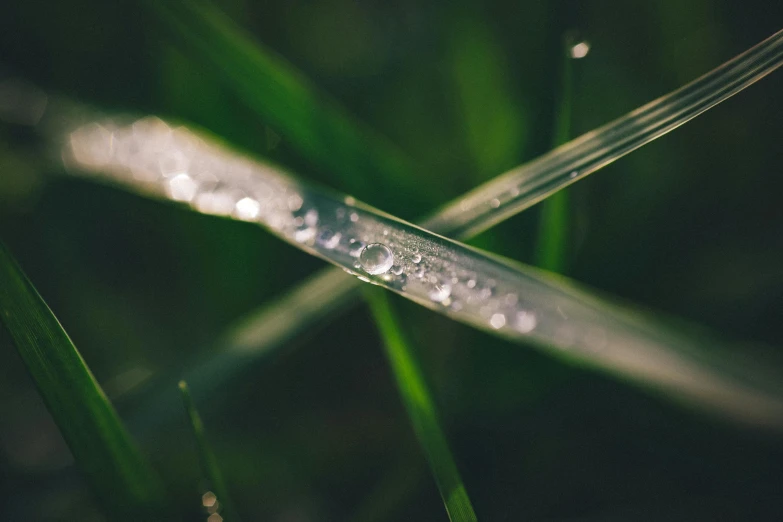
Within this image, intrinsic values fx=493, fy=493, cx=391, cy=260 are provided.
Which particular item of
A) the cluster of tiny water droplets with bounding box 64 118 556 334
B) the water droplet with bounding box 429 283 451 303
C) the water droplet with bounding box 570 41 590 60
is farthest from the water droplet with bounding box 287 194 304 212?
the water droplet with bounding box 570 41 590 60

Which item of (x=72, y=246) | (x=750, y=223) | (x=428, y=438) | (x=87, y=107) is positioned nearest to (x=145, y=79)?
(x=87, y=107)

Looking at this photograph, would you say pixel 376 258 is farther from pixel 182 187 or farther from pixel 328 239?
pixel 182 187

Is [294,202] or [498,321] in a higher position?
[294,202]

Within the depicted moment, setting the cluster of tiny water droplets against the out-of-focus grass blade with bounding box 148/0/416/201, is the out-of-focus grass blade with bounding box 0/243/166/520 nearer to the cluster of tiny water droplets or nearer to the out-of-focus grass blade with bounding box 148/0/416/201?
the cluster of tiny water droplets

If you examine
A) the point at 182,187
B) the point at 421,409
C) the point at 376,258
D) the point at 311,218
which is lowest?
the point at 421,409

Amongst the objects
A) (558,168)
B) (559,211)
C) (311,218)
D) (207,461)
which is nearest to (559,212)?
(559,211)

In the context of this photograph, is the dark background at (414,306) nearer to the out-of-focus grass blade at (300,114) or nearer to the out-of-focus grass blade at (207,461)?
the out-of-focus grass blade at (300,114)
